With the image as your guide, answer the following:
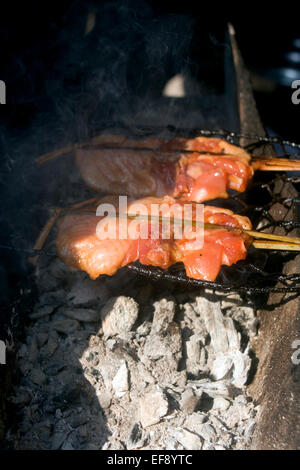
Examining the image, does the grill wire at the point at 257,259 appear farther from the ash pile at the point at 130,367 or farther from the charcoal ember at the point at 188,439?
the charcoal ember at the point at 188,439

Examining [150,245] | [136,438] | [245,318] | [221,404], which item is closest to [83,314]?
[150,245]

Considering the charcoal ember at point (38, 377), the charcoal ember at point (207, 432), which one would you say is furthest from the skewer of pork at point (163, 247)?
the charcoal ember at point (207, 432)

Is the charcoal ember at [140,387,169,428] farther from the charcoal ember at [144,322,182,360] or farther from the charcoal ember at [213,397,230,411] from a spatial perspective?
the charcoal ember at [213,397,230,411]

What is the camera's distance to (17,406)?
10.7ft

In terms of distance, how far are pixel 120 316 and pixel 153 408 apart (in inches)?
35.6

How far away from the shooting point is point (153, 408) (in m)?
3.26

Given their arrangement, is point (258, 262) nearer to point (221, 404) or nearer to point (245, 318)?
point (245, 318)

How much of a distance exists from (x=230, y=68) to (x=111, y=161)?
2.82m

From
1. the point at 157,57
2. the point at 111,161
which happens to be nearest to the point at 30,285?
the point at 111,161

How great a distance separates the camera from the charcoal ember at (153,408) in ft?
10.6

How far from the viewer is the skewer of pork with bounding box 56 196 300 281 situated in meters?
3.58

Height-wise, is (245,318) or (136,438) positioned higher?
(245,318)

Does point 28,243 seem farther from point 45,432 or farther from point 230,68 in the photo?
point 230,68

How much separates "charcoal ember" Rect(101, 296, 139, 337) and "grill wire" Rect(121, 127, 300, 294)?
395mm
